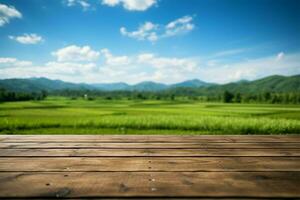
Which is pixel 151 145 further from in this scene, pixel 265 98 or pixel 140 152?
pixel 265 98

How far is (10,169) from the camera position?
1.69 metres

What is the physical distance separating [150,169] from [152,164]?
0.12m

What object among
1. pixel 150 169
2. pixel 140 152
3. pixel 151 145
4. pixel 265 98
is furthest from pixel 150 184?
pixel 265 98

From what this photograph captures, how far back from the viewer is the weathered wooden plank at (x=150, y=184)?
1.28 meters

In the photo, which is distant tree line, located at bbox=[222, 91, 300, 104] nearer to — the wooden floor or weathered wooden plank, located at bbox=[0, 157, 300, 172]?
the wooden floor

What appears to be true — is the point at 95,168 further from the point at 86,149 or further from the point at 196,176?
the point at 196,176

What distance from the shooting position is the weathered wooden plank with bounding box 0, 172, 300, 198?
1.28 m

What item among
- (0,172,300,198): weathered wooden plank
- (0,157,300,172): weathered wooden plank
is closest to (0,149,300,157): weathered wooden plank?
(0,157,300,172): weathered wooden plank

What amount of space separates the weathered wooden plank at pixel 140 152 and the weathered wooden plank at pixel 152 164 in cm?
13

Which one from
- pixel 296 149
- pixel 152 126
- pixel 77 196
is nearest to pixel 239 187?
pixel 77 196

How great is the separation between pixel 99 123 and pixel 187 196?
1845 centimetres

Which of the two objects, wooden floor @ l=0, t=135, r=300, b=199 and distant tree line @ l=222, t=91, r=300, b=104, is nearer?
wooden floor @ l=0, t=135, r=300, b=199

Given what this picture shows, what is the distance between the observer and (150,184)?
1.39 metres

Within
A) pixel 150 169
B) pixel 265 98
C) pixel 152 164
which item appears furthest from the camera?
pixel 265 98
